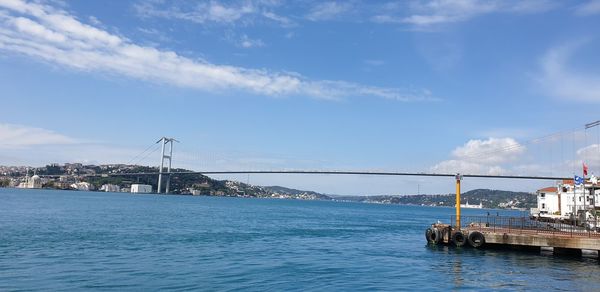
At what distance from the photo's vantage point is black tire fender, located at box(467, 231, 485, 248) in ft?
94.7

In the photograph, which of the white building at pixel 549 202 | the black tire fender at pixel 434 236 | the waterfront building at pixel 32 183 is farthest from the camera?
the waterfront building at pixel 32 183

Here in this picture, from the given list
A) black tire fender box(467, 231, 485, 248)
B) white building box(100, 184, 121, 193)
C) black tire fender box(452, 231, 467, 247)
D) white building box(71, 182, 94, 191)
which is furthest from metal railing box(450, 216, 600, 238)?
white building box(71, 182, 94, 191)

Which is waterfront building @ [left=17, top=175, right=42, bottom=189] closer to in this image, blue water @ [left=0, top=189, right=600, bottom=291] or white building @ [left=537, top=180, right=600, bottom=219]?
blue water @ [left=0, top=189, right=600, bottom=291]

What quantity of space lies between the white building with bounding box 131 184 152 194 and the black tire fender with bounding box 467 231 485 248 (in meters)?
168

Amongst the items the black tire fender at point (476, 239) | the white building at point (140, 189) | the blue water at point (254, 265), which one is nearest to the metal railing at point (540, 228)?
the black tire fender at point (476, 239)

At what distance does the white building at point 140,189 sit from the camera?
181250 millimetres

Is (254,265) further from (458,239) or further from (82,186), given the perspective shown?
(82,186)

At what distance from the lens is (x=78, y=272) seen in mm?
17500

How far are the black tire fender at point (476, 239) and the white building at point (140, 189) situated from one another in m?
168

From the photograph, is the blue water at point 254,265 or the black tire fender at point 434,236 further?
the black tire fender at point 434,236

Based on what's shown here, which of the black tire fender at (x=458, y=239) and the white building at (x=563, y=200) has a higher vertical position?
the white building at (x=563, y=200)

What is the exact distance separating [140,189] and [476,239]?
→ 168473 mm

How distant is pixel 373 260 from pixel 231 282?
957 centimetres

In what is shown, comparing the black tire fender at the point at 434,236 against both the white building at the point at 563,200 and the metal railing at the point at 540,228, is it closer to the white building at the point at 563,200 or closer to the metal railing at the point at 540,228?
the metal railing at the point at 540,228
